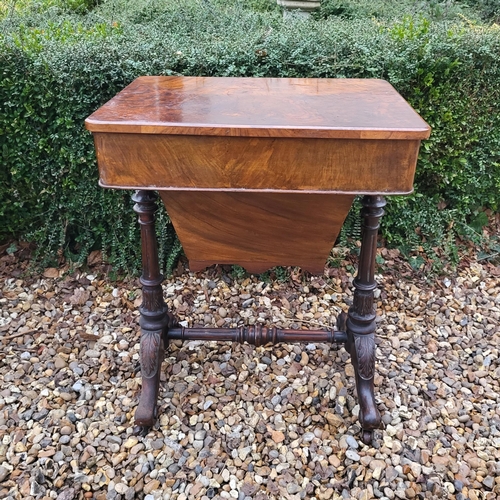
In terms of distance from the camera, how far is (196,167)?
1371mm

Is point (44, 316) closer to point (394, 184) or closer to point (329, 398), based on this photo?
point (329, 398)

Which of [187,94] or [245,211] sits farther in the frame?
[245,211]

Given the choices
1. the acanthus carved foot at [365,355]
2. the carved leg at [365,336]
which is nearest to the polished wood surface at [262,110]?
the carved leg at [365,336]

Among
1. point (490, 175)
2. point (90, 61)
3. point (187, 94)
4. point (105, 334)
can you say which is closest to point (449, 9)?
point (490, 175)

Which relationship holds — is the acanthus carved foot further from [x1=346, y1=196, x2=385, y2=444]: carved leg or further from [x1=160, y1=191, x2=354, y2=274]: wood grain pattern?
[x1=160, y1=191, x2=354, y2=274]: wood grain pattern

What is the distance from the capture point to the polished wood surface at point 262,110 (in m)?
1.30

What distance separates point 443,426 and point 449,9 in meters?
3.91

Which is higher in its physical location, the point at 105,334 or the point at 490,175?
the point at 490,175

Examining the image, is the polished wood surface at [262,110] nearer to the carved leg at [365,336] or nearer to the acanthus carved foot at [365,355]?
the carved leg at [365,336]

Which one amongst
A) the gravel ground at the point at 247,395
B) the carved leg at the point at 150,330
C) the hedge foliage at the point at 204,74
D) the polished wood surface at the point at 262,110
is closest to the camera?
the polished wood surface at the point at 262,110

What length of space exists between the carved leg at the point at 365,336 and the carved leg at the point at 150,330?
0.76 meters

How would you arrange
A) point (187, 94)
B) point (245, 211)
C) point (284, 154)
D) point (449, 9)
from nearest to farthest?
point (284, 154)
point (187, 94)
point (245, 211)
point (449, 9)

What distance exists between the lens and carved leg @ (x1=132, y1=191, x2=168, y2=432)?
1.86 metres

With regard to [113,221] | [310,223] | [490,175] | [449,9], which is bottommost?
[113,221]
